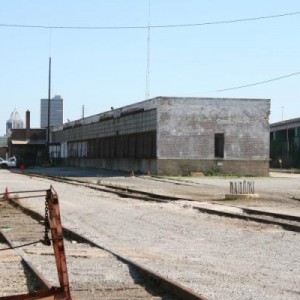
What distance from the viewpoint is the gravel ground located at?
8.54 meters

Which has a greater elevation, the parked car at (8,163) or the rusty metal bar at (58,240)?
the parked car at (8,163)

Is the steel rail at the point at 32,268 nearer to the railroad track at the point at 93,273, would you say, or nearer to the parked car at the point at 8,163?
the railroad track at the point at 93,273

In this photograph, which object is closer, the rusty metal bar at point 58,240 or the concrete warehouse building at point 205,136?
the rusty metal bar at point 58,240

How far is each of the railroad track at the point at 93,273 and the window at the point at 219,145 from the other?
126 ft

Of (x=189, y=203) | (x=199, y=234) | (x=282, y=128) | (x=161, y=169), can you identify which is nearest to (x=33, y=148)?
(x=282, y=128)

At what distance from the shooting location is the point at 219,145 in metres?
52.2

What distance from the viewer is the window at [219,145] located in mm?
51938

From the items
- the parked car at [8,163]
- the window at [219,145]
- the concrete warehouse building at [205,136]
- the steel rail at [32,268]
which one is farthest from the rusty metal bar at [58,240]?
the parked car at [8,163]

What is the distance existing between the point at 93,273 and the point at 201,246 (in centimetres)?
362

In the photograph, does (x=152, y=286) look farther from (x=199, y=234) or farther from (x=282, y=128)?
(x=282, y=128)

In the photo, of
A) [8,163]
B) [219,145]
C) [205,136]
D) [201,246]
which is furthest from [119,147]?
[201,246]

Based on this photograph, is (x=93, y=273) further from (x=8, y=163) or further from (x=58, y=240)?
(x=8, y=163)

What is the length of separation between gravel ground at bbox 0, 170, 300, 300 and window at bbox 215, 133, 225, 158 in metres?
29.7

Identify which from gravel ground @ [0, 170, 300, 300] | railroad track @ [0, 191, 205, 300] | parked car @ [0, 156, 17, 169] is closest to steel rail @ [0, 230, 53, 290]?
railroad track @ [0, 191, 205, 300]
